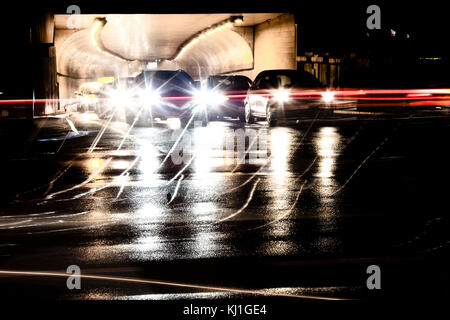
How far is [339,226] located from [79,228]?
2.86 meters

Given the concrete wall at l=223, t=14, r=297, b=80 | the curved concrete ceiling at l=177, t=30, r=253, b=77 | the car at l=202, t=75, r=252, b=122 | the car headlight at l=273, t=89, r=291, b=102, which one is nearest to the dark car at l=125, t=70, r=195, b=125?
the car at l=202, t=75, r=252, b=122

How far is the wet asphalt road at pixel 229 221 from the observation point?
216 inches

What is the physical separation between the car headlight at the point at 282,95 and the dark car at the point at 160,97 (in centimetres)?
327

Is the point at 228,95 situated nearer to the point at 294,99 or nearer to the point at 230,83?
the point at 230,83

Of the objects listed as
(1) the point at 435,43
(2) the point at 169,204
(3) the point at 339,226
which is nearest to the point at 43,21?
(1) the point at 435,43

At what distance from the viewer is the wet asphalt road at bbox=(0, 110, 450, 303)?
5484 millimetres

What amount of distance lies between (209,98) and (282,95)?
4263 mm

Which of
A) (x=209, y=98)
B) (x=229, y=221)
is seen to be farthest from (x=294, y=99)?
(x=229, y=221)

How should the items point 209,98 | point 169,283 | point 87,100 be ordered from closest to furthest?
point 169,283 → point 209,98 → point 87,100

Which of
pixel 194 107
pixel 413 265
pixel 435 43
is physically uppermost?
pixel 435 43

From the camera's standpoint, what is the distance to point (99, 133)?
22656 millimetres

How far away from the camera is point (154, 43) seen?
51062 millimetres

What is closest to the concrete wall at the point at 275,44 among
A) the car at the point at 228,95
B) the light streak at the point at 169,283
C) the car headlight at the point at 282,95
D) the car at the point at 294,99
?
the car at the point at 228,95

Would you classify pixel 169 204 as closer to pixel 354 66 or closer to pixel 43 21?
pixel 43 21
